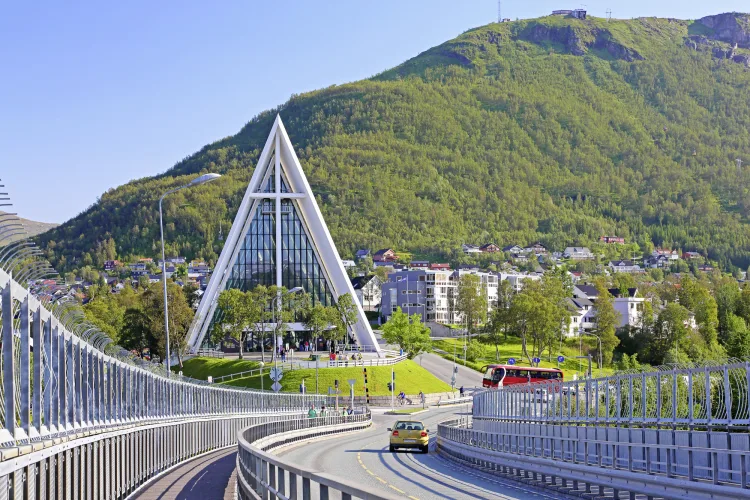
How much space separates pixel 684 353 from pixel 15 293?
128417 millimetres

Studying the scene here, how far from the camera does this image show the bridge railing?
11359 millimetres

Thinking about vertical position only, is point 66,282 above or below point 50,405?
above

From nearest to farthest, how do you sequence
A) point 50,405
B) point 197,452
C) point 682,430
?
1. point 50,405
2. point 682,430
3. point 197,452

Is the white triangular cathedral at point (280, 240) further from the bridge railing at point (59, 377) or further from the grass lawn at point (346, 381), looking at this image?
the bridge railing at point (59, 377)

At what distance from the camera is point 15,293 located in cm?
1174

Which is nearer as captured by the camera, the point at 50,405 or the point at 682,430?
the point at 50,405

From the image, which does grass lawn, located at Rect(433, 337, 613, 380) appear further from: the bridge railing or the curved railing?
the bridge railing

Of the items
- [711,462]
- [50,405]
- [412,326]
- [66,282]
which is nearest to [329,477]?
[50,405]

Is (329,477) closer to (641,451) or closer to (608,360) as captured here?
(641,451)

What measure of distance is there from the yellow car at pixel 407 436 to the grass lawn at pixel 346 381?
4681 cm

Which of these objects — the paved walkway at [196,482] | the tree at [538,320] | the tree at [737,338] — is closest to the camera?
the paved walkway at [196,482]

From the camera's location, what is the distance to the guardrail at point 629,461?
687 inches

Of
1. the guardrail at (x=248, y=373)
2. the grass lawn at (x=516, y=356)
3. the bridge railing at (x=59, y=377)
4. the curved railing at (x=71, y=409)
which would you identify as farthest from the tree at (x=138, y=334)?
the bridge railing at (x=59, y=377)

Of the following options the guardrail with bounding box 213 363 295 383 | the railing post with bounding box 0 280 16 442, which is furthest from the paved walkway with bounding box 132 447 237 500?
the guardrail with bounding box 213 363 295 383
